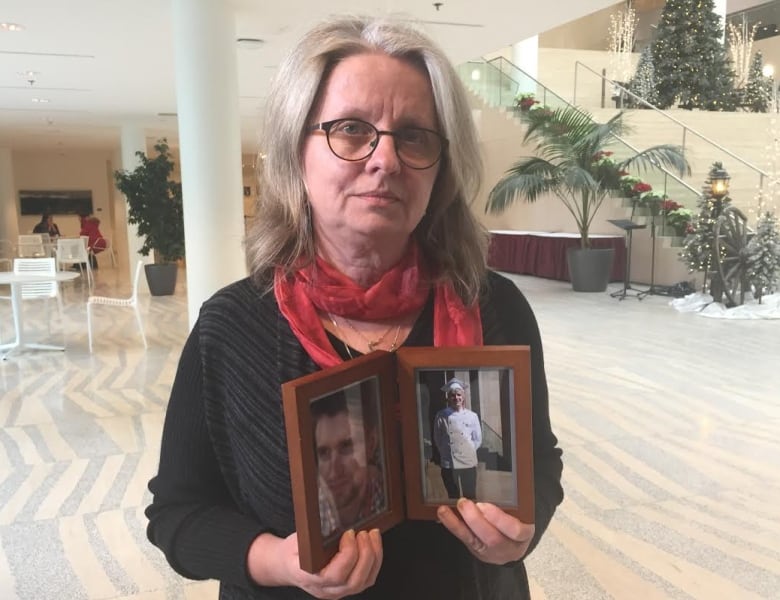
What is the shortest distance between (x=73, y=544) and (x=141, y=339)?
4546 millimetres

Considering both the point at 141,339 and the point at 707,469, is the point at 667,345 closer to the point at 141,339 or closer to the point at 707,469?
the point at 707,469

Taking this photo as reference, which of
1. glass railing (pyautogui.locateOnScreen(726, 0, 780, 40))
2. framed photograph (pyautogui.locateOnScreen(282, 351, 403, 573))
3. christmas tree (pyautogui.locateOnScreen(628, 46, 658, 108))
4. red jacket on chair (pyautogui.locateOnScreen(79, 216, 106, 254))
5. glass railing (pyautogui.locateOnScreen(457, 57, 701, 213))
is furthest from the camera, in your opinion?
glass railing (pyautogui.locateOnScreen(726, 0, 780, 40))

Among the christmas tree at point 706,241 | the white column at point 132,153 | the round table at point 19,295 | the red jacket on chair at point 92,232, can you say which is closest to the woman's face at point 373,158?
the round table at point 19,295

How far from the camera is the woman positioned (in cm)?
94

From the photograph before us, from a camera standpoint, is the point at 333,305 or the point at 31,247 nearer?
the point at 333,305

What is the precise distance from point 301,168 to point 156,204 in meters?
9.70

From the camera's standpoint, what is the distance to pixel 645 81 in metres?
15.4

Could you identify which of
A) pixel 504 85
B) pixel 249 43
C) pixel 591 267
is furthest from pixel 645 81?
pixel 249 43

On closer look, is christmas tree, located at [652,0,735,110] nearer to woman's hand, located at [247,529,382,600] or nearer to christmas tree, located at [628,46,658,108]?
christmas tree, located at [628,46,658,108]

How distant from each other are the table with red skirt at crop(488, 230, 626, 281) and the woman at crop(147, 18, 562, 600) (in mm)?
9757

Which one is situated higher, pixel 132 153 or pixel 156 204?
pixel 132 153

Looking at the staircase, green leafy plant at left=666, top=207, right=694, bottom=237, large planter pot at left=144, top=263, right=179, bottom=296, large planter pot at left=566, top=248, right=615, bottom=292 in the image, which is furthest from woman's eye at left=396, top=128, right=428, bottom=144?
large planter pot at left=144, top=263, right=179, bottom=296

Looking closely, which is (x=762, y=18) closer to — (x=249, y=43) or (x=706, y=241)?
(x=706, y=241)

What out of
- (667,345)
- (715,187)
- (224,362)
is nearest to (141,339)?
(667,345)
